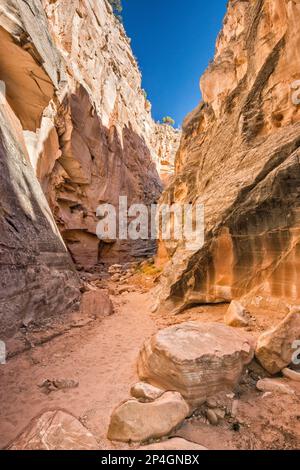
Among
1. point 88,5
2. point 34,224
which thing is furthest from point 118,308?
point 88,5

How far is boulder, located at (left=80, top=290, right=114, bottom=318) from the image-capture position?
31.4 feet

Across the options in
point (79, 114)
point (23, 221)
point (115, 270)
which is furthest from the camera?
point (115, 270)

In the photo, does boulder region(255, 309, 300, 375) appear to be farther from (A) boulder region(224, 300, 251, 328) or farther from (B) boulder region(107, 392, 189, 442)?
(B) boulder region(107, 392, 189, 442)

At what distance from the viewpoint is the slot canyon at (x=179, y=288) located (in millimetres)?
3721

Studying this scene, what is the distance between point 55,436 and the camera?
10.7ft

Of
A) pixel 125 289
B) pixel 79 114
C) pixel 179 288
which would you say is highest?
pixel 79 114

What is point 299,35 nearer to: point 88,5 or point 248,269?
point 248,269

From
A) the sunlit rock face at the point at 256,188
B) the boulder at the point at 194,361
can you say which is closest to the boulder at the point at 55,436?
the boulder at the point at 194,361

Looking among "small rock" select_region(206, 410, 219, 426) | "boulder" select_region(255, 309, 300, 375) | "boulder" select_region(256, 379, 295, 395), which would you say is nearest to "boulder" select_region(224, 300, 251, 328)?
"boulder" select_region(255, 309, 300, 375)

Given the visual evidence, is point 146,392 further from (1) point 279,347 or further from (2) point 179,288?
(2) point 179,288

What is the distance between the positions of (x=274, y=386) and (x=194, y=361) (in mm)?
1835

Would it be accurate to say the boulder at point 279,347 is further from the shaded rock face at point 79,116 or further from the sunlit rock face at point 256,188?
the shaded rock face at point 79,116

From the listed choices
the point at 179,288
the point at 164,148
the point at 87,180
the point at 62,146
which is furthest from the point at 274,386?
the point at 164,148
